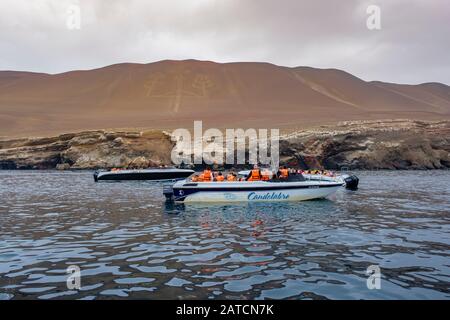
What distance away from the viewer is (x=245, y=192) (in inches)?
944

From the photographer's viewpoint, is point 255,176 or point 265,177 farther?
point 265,177

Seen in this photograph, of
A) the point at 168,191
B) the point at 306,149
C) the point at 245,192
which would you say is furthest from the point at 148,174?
the point at 306,149

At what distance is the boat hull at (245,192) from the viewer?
78.4ft

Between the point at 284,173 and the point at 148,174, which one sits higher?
the point at 284,173

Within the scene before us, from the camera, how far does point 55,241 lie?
46.9ft

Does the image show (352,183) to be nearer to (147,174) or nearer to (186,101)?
(147,174)

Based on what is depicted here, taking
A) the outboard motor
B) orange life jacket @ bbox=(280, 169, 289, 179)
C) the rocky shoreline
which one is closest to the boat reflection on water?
the outboard motor

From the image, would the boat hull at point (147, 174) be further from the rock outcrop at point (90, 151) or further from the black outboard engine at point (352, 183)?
the black outboard engine at point (352, 183)

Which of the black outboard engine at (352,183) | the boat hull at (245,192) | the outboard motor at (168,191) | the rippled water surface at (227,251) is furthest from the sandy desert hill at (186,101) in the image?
the rippled water surface at (227,251)

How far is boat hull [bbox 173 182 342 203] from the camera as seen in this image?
23906 millimetres

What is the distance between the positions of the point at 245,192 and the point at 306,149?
4775 cm

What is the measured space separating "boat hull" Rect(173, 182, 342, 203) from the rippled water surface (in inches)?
41.6
